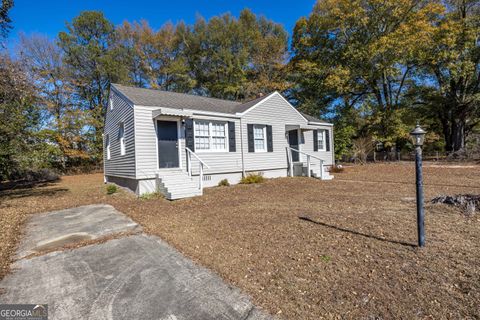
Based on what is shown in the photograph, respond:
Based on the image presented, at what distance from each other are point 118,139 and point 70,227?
590cm

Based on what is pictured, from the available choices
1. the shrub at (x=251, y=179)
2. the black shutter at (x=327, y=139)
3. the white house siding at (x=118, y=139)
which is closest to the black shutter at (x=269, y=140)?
the shrub at (x=251, y=179)

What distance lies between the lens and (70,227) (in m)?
5.03

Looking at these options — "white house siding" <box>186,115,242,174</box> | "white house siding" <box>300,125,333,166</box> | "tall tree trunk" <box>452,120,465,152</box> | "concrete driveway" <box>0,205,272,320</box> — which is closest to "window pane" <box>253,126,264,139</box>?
"white house siding" <box>186,115,242,174</box>

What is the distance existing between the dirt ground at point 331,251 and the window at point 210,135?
349 centimetres

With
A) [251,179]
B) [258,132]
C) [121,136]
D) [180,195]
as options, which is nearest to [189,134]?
[180,195]

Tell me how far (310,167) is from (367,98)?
1472 cm

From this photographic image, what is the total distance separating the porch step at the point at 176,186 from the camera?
759cm

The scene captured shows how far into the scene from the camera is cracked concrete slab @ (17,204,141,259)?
4.13 m

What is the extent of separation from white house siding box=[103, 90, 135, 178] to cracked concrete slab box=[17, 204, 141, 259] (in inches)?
97.9

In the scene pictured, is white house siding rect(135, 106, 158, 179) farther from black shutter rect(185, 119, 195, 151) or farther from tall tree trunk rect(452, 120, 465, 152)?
tall tree trunk rect(452, 120, 465, 152)

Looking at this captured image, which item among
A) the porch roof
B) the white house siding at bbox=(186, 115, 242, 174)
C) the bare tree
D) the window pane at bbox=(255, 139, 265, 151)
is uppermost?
the bare tree

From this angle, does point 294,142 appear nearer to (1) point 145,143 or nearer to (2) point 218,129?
(2) point 218,129

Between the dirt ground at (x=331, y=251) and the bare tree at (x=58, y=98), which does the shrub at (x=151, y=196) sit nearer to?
the dirt ground at (x=331, y=251)

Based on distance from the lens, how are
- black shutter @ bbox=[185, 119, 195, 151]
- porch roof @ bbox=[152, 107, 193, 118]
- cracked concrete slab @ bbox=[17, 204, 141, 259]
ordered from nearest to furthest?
cracked concrete slab @ bbox=[17, 204, 141, 259] → porch roof @ bbox=[152, 107, 193, 118] → black shutter @ bbox=[185, 119, 195, 151]
